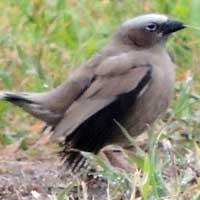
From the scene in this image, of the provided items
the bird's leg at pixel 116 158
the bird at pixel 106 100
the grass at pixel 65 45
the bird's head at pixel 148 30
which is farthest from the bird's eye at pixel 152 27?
the bird's leg at pixel 116 158

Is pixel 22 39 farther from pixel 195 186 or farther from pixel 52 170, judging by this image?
pixel 195 186

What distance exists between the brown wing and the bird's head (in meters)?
0.34

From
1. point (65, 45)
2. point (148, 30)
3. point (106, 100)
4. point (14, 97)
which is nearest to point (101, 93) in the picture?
point (106, 100)

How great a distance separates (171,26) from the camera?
24.7 feet

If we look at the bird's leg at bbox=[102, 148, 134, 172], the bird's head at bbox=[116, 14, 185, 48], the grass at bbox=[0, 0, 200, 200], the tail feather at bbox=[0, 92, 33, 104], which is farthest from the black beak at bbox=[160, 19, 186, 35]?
the tail feather at bbox=[0, 92, 33, 104]

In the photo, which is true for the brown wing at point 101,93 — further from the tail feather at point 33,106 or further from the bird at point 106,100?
the tail feather at point 33,106

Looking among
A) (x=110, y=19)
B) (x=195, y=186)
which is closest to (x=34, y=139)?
(x=110, y=19)

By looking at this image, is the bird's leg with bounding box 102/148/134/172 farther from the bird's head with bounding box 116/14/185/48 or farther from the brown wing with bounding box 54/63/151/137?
the bird's head with bounding box 116/14/185/48

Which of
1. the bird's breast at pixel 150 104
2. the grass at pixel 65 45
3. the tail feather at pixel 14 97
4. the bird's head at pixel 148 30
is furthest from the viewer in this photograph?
the grass at pixel 65 45

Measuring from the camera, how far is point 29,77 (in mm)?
8555

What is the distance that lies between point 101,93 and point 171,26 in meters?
0.76

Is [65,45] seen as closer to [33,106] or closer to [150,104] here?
[33,106]

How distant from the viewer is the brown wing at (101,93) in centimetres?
696

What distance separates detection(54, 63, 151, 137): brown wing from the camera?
696 centimetres
